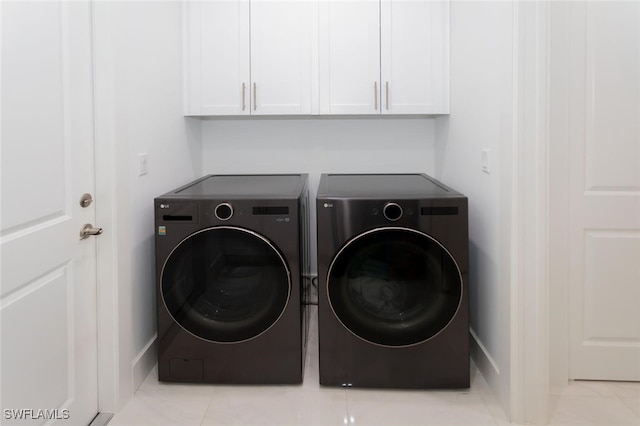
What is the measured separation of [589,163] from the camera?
6.49ft

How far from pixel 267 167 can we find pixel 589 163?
1.82 meters

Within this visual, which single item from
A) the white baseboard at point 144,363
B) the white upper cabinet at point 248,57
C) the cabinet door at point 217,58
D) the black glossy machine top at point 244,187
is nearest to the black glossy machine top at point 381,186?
the black glossy machine top at point 244,187

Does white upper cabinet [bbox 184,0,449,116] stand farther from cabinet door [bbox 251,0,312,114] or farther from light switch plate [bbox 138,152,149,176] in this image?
light switch plate [bbox 138,152,149,176]

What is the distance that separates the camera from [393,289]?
77.5 inches

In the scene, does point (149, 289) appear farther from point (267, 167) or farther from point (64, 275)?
point (267, 167)

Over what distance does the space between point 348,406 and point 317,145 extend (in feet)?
5.40

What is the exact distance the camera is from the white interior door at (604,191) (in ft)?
6.35

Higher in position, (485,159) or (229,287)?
(485,159)

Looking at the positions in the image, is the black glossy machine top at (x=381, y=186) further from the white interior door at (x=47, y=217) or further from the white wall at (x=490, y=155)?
the white interior door at (x=47, y=217)

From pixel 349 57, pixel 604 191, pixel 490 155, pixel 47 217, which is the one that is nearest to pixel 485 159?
pixel 490 155

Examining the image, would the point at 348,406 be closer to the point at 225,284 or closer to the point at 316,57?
the point at 225,284


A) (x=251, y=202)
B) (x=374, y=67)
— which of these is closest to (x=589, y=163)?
(x=374, y=67)

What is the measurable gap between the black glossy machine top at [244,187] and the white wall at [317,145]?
17 cm

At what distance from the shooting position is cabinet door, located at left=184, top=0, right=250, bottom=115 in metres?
2.61
